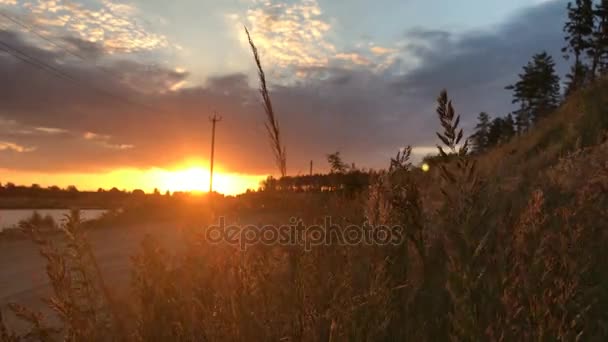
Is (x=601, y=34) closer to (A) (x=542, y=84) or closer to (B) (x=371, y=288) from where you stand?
(A) (x=542, y=84)

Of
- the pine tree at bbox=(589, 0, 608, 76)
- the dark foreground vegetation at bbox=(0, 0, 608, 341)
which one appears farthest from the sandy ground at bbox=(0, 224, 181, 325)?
the pine tree at bbox=(589, 0, 608, 76)

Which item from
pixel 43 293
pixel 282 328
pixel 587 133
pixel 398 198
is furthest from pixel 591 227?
pixel 587 133

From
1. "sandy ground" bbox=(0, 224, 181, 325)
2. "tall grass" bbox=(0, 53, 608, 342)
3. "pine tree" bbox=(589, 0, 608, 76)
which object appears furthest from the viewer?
"pine tree" bbox=(589, 0, 608, 76)

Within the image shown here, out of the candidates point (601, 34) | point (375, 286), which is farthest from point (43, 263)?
point (601, 34)

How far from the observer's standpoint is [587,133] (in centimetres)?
1448

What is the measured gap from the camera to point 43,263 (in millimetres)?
9750

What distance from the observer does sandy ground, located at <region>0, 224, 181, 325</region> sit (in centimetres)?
644

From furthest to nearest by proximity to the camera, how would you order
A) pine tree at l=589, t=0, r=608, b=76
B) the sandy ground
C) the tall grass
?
pine tree at l=589, t=0, r=608, b=76 → the sandy ground → the tall grass

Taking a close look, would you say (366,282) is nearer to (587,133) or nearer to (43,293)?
(43,293)

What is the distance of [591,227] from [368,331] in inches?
121

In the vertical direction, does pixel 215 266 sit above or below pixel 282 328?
above

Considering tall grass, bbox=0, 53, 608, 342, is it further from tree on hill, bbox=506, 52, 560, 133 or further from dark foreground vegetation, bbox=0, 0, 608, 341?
tree on hill, bbox=506, 52, 560, 133

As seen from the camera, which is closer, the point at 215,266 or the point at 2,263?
the point at 215,266

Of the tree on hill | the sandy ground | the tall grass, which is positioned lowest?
the sandy ground
